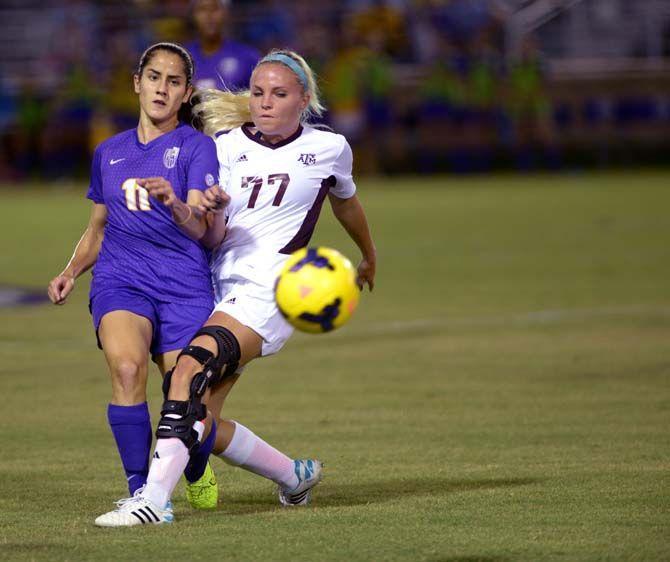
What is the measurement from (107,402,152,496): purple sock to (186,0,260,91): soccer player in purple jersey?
491 cm

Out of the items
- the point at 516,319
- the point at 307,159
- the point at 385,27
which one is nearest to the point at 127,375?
the point at 307,159

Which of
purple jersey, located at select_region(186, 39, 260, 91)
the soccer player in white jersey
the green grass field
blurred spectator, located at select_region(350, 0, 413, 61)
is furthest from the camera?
blurred spectator, located at select_region(350, 0, 413, 61)

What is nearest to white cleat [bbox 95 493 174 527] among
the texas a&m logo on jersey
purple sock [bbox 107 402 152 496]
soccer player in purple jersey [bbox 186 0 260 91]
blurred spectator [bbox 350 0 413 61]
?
purple sock [bbox 107 402 152 496]

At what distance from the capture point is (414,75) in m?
31.2

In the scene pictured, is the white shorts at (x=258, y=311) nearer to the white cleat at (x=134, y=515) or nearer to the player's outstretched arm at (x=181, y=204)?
the player's outstretched arm at (x=181, y=204)

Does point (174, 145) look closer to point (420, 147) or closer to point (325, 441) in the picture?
point (325, 441)

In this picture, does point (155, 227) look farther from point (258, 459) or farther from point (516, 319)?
point (516, 319)

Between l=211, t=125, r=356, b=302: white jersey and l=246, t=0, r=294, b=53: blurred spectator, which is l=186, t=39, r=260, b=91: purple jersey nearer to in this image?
l=211, t=125, r=356, b=302: white jersey

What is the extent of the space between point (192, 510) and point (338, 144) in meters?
1.61

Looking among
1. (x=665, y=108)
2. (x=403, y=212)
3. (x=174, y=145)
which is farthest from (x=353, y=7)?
(x=174, y=145)

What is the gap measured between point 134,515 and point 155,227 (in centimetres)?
115

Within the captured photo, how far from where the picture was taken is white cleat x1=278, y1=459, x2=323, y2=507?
5578 mm

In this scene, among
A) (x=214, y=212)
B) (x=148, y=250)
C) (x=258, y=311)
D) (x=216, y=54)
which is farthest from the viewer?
(x=216, y=54)

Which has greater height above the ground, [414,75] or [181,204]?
[181,204]
